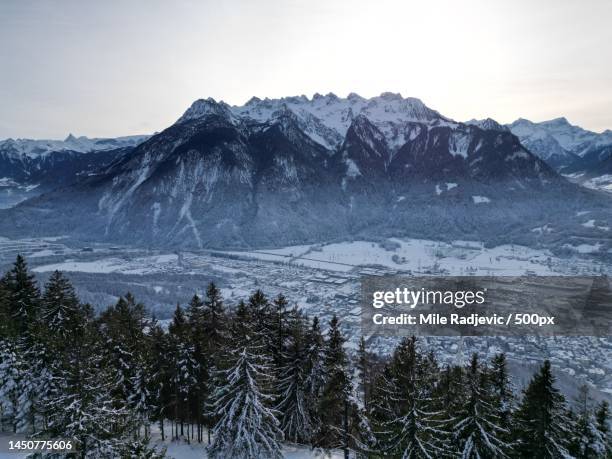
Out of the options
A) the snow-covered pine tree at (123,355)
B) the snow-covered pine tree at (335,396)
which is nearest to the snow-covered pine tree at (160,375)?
the snow-covered pine tree at (123,355)

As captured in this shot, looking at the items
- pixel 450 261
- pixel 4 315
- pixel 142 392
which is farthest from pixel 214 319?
pixel 450 261

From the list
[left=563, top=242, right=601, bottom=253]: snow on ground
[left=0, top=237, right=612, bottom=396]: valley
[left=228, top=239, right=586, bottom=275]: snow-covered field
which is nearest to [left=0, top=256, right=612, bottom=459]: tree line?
[left=0, top=237, right=612, bottom=396]: valley

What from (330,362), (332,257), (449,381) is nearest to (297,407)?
(330,362)

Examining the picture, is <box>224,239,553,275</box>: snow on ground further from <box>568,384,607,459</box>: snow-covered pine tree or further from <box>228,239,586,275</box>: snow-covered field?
<box>568,384,607,459</box>: snow-covered pine tree

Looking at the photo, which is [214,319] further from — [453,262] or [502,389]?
[453,262]

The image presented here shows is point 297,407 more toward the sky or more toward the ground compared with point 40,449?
more toward the ground

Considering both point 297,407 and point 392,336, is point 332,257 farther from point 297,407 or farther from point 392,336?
point 297,407

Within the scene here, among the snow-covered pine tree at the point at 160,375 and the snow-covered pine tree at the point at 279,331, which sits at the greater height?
the snow-covered pine tree at the point at 279,331

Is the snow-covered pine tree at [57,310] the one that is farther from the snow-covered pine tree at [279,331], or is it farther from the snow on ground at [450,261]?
the snow on ground at [450,261]
